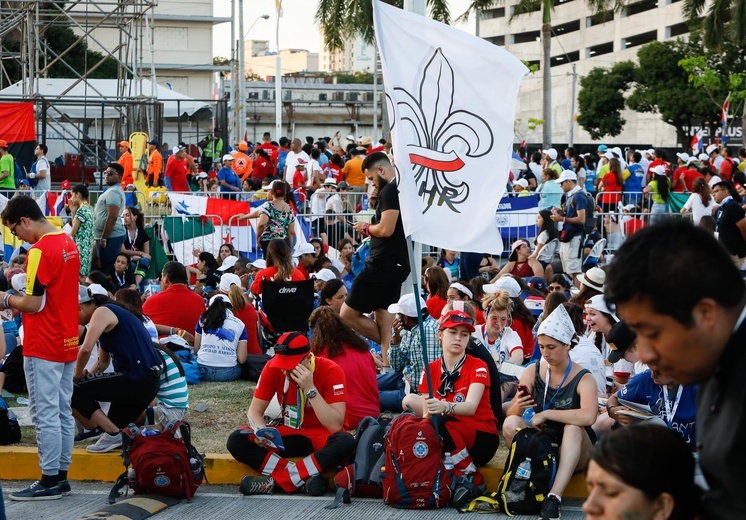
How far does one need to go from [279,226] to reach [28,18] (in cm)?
1680

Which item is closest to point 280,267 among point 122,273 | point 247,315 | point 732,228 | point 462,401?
point 247,315

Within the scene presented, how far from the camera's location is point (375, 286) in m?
9.39

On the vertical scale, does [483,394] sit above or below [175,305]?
below

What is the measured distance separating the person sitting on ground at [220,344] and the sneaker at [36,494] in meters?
3.37

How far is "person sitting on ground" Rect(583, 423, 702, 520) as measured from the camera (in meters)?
2.51

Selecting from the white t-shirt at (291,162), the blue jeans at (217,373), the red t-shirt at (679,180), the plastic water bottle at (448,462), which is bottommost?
the plastic water bottle at (448,462)

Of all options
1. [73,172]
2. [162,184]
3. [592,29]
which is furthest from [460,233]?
[592,29]

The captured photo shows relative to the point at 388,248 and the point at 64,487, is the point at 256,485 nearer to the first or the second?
the point at 64,487

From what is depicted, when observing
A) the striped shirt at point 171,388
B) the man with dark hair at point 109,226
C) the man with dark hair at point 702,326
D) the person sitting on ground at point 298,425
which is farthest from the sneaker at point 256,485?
the man with dark hair at point 109,226

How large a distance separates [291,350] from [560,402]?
6.23 ft

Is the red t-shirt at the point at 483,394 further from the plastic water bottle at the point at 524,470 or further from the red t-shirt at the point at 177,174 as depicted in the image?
the red t-shirt at the point at 177,174

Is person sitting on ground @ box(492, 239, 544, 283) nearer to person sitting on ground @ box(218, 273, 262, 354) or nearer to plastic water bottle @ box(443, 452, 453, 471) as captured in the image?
person sitting on ground @ box(218, 273, 262, 354)

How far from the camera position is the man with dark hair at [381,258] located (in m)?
9.10

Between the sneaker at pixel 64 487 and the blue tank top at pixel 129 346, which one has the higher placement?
the blue tank top at pixel 129 346
